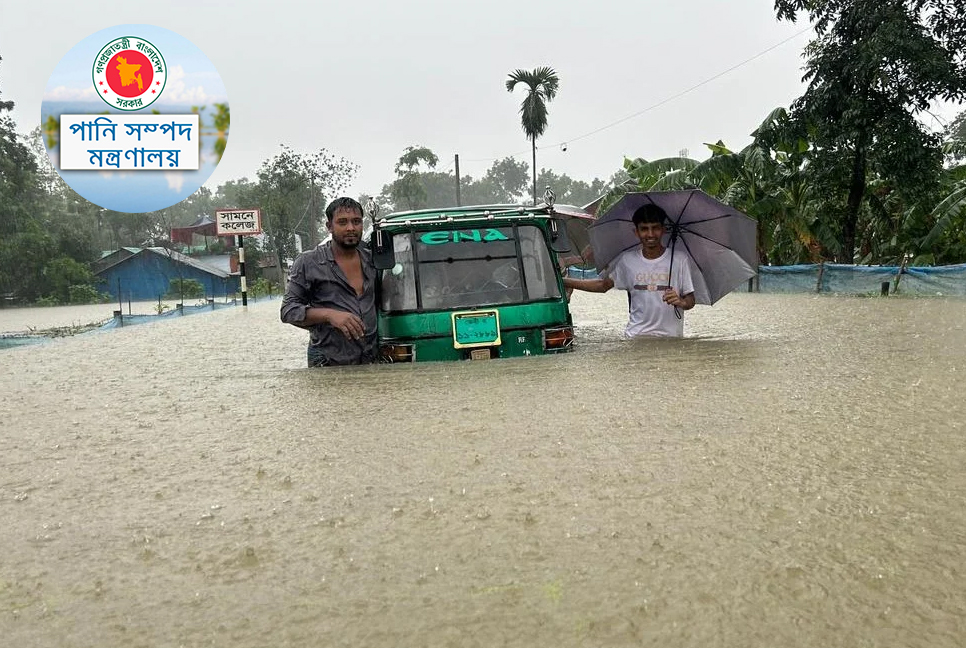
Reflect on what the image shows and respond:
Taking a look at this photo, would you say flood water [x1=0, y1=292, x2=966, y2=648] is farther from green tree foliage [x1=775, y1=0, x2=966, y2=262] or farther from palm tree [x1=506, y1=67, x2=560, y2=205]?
palm tree [x1=506, y1=67, x2=560, y2=205]

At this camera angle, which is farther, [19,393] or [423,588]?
[19,393]

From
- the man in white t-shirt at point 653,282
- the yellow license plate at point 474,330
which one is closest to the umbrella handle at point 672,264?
the man in white t-shirt at point 653,282

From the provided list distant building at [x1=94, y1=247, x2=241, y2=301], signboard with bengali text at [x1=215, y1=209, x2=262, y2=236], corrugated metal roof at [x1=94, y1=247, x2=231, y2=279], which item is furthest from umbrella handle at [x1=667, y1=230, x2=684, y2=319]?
distant building at [x1=94, y1=247, x2=241, y2=301]

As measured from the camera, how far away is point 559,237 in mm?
7207

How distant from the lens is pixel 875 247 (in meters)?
26.2

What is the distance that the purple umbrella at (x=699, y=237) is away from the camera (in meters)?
7.39

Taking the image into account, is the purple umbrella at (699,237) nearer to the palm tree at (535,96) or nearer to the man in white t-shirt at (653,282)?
the man in white t-shirt at (653,282)

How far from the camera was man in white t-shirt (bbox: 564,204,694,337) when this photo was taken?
7.07 m

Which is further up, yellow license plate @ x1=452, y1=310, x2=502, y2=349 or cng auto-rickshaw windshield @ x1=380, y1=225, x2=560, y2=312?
cng auto-rickshaw windshield @ x1=380, y1=225, x2=560, y2=312

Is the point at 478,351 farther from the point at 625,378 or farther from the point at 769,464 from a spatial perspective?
the point at 769,464

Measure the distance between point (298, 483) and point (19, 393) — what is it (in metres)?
4.14

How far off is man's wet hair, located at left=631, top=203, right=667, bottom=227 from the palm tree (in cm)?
3167

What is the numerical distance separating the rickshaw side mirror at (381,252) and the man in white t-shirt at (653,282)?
1.71m

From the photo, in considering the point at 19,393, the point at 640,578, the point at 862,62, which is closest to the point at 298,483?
the point at 640,578
